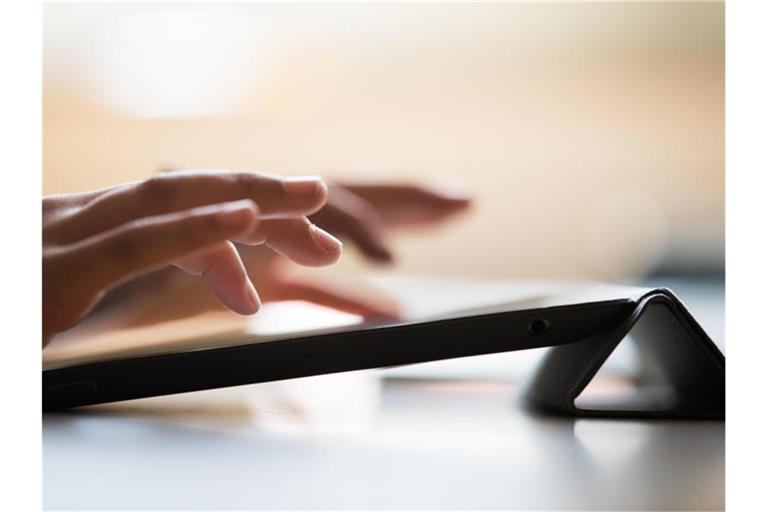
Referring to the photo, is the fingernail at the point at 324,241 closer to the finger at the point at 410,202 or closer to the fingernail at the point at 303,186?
the fingernail at the point at 303,186

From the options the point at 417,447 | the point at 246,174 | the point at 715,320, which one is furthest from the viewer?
the point at 715,320

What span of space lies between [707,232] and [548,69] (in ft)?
0.87

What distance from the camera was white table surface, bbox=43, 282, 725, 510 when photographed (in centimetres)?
44

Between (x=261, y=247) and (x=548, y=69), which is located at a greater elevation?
(x=548, y=69)

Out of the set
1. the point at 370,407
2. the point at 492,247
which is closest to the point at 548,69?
the point at 492,247

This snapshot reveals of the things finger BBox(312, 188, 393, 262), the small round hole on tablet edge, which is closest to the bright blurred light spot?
finger BBox(312, 188, 393, 262)

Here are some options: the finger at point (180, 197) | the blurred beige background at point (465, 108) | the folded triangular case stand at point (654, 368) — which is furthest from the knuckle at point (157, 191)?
the folded triangular case stand at point (654, 368)

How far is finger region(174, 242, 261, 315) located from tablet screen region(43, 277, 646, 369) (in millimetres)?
21

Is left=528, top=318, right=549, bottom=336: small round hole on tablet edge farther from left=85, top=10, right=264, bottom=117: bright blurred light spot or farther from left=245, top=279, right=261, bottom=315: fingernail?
left=85, top=10, right=264, bottom=117: bright blurred light spot

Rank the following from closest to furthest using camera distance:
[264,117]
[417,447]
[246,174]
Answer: [417,447]
[246,174]
[264,117]

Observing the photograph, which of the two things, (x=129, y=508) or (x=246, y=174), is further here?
(x=246, y=174)

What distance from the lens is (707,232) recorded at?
2.85 feet
